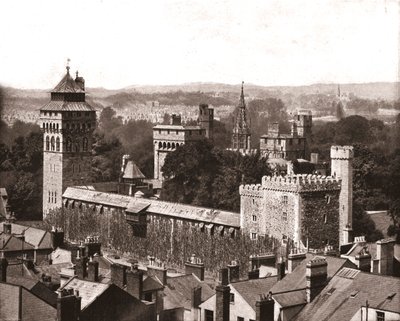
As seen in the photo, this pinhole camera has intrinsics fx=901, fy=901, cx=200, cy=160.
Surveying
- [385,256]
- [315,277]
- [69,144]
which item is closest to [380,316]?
[315,277]

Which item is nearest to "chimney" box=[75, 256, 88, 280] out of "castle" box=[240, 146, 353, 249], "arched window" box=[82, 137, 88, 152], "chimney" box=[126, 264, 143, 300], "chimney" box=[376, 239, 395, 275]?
"chimney" box=[126, 264, 143, 300]

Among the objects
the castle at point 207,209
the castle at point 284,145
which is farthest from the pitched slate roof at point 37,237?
the castle at point 284,145

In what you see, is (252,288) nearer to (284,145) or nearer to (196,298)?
(196,298)

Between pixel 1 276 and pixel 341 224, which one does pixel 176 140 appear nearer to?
pixel 341 224

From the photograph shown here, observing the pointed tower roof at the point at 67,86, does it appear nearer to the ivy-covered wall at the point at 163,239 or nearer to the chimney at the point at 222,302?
the ivy-covered wall at the point at 163,239

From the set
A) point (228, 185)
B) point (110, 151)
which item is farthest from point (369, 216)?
point (110, 151)

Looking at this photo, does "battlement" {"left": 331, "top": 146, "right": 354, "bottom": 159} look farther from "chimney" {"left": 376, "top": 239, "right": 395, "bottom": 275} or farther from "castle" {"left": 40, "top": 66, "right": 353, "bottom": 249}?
"chimney" {"left": 376, "top": 239, "right": 395, "bottom": 275}
